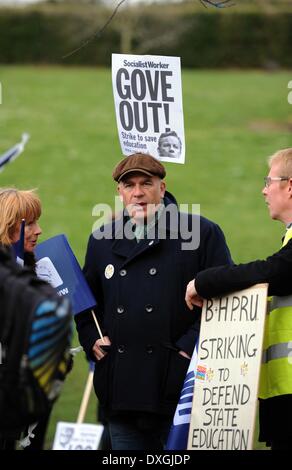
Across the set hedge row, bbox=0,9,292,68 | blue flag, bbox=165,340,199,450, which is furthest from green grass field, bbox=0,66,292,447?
blue flag, bbox=165,340,199,450

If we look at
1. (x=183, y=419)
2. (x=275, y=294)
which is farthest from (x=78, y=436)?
(x=275, y=294)

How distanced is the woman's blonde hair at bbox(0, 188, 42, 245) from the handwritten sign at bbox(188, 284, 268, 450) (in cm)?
100

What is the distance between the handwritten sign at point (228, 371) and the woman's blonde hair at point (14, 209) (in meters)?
1.00

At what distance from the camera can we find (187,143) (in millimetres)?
29578

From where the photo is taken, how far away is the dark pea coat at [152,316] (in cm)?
561

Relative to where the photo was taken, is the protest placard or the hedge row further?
the hedge row

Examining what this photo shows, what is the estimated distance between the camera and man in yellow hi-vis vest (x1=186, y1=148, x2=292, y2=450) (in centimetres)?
518

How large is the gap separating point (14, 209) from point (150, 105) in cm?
96

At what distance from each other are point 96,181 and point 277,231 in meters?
6.70

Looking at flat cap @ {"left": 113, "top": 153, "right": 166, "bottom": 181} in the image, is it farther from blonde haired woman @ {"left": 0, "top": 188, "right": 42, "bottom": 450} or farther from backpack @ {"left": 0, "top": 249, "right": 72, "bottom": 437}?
backpack @ {"left": 0, "top": 249, "right": 72, "bottom": 437}

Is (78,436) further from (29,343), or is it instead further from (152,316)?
(29,343)

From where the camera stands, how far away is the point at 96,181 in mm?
27812

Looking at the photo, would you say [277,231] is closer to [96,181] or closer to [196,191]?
[196,191]
